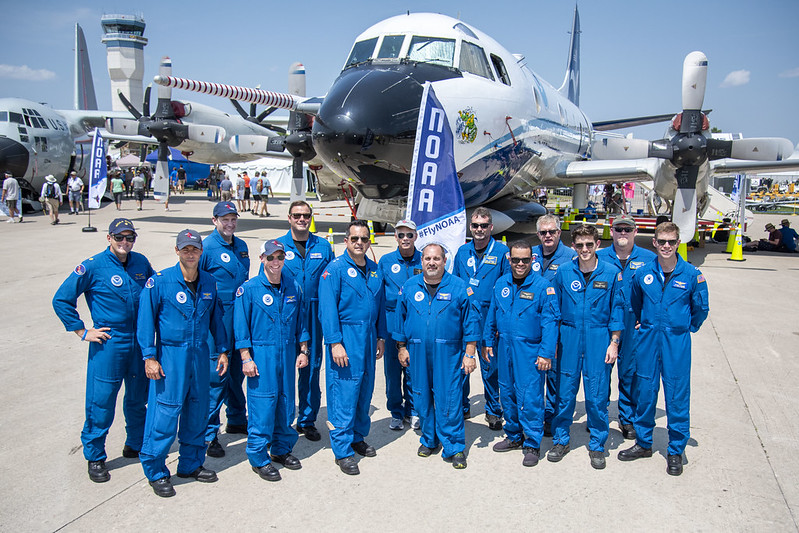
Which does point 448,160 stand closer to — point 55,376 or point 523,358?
point 523,358

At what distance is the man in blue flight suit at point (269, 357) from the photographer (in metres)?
4.07

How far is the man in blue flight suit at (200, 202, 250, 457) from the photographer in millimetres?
4461

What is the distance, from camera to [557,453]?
432cm

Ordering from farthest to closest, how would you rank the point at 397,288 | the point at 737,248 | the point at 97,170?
1. the point at 97,170
2. the point at 737,248
3. the point at 397,288

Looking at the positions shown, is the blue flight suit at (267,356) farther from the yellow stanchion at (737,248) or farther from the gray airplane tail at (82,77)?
the gray airplane tail at (82,77)

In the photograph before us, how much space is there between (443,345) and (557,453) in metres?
1.20

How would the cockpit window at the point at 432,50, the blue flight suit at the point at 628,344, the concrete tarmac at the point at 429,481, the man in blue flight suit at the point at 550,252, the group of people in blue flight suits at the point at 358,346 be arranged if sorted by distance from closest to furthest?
1. the concrete tarmac at the point at 429,481
2. the group of people in blue flight suits at the point at 358,346
3. the blue flight suit at the point at 628,344
4. the man in blue flight suit at the point at 550,252
5. the cockpit window at the point at 432,50

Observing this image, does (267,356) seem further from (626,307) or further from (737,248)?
(737,248)

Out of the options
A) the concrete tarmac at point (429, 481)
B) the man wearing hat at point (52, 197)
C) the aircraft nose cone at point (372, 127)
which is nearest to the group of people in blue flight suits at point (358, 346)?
the concrete tarmac at point (429, 481)

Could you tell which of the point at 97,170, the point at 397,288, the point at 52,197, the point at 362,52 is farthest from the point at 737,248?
the point at 52,197

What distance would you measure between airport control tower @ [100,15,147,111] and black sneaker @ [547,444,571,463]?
9541 centimetres

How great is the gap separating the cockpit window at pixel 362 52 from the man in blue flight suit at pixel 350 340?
6262mm

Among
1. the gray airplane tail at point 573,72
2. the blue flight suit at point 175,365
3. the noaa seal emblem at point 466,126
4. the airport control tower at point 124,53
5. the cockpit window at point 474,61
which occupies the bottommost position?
the blue flight suit at point 175,365

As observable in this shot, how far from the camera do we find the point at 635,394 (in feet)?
14.5
